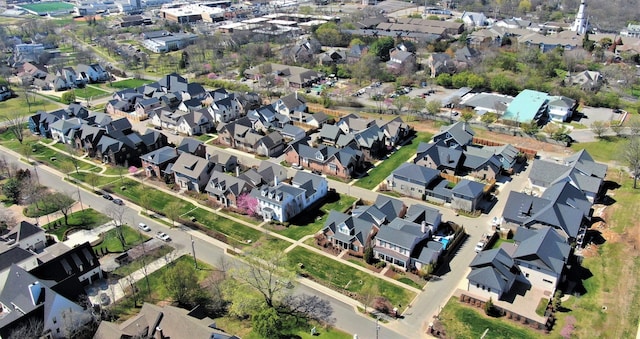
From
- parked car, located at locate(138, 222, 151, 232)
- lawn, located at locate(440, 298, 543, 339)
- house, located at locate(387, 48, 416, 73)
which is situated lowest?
lawn, located at locate(440, 298, 543, 339)

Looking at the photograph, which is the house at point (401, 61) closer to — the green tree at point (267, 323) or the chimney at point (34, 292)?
the green tree at point (267, 323)

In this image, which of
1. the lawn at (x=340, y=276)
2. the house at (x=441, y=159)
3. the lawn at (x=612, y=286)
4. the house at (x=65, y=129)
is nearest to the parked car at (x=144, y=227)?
the lawn at (x=340, y=276)

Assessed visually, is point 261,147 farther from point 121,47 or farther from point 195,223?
point 121,47

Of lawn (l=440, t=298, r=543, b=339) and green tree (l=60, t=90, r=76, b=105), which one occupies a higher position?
green tree (l=60, t=90, r=76, b=105)

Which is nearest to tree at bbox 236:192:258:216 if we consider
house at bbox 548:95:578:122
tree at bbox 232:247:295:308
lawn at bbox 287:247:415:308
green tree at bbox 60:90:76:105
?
lawn at bbox 287:247:415:308

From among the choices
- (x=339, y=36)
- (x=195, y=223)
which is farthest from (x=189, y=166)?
(x=339, y=36)

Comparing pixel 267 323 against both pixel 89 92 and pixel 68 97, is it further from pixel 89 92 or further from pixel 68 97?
pixel 89 92

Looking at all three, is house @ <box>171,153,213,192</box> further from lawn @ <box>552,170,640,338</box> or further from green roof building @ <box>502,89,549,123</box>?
green roof building @ <box>502,89,549,123</box>
